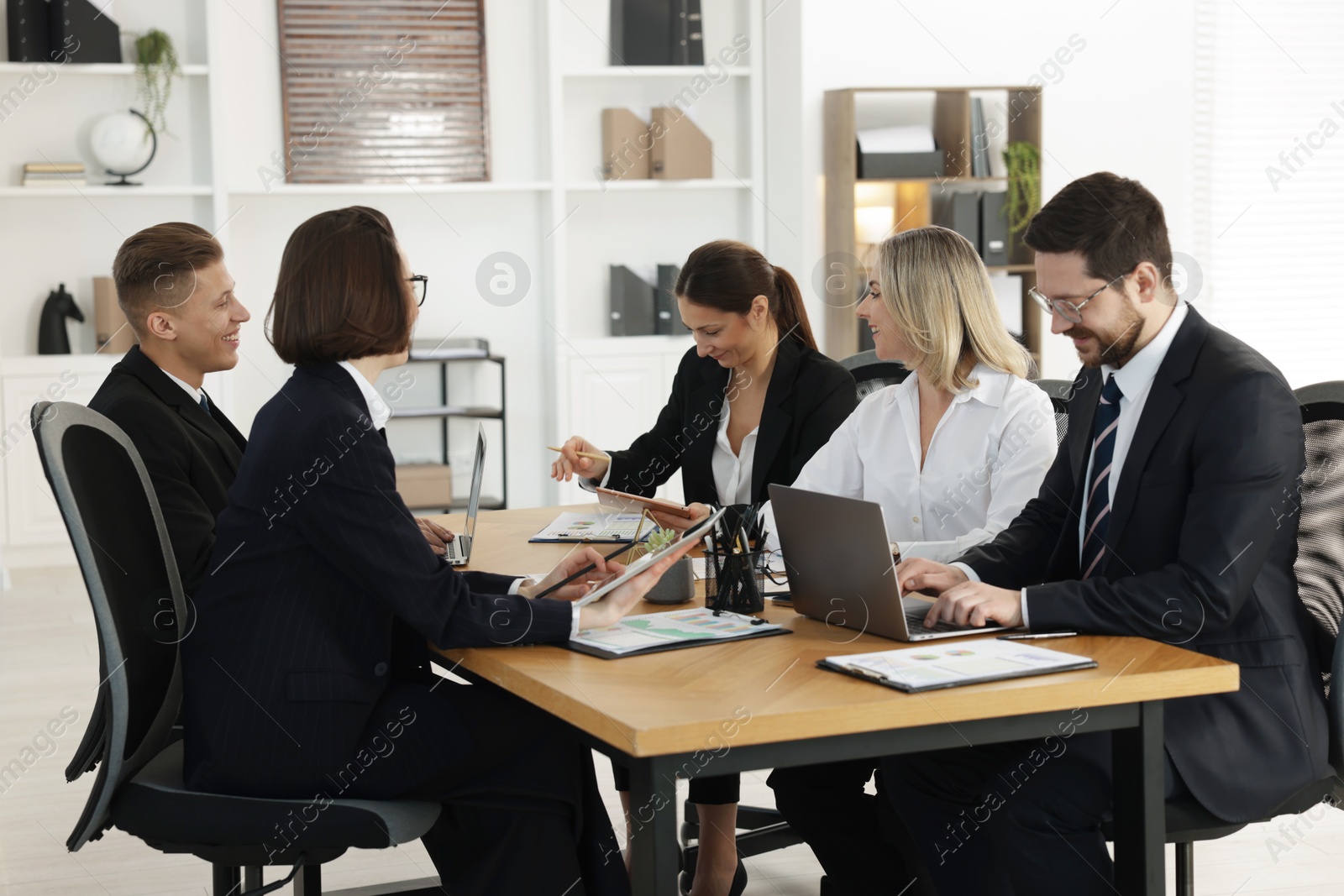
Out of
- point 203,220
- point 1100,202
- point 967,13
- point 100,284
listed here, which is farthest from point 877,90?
point 1100,202

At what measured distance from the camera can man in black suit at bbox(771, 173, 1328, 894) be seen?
5.77 ft

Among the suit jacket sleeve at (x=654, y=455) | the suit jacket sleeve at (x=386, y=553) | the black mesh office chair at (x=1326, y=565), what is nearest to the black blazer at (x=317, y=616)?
the suit jacket sleeve at (x=386, y=553)

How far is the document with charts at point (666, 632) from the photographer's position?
173cm

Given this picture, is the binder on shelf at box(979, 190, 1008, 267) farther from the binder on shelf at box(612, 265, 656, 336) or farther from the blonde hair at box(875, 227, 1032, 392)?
the blonde hair at box(875, 227, 1032, 392)

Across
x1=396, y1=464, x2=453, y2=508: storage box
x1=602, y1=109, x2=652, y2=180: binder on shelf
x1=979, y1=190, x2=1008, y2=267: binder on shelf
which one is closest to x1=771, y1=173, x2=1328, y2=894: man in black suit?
x1=979, y1=190, x2=1008, y2=267: binder on shelf

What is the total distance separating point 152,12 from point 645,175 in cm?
242

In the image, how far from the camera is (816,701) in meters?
1.47

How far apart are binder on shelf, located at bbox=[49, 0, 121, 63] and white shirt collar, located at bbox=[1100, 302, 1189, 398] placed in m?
5.48

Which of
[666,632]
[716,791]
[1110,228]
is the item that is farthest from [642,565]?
[716,791]

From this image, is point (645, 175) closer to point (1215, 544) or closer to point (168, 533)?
point (168, 533)

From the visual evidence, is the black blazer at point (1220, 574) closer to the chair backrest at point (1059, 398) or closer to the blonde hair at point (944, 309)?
the blonde hair at point (944, 309)

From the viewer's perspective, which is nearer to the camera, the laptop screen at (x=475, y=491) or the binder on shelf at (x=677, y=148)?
the laptop screen at (x=475, y=491)

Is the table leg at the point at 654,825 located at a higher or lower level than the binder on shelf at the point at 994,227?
lower

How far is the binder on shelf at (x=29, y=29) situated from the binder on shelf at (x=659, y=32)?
2.61 metres
